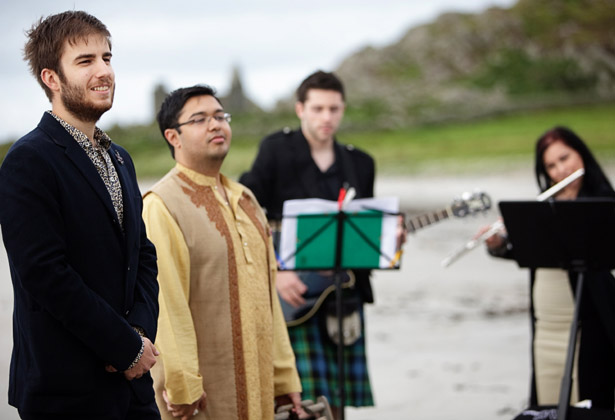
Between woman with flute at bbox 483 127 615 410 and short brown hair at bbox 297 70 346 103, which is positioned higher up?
short brown hair at bbox 297 70 346 103

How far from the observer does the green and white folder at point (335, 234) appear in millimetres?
3637

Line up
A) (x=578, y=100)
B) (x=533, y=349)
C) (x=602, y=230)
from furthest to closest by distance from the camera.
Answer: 1. (x=578, y=100)
2. (x=533, y=349)
3. (x=602, y=230)

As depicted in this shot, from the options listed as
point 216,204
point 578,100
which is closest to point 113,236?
point 216,204

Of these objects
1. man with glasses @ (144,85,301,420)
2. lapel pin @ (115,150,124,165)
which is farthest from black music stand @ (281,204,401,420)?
lapel pin @ (115,150,124,165)

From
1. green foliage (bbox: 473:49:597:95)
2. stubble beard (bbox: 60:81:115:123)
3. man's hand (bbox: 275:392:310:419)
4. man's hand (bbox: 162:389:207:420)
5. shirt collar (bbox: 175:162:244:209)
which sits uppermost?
green foliage (bbox: 473:49:597:95)

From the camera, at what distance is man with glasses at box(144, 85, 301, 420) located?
8.82 feet

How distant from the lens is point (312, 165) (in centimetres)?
425

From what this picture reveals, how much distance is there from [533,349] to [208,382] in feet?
6.71

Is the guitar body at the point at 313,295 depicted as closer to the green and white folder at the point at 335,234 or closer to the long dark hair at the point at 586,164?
the green and white folder at the point at 335,234

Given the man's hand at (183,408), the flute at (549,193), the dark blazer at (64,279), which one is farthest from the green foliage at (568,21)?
the dark blazer at (64,279)

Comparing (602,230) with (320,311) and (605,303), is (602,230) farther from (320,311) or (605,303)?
(320,311)

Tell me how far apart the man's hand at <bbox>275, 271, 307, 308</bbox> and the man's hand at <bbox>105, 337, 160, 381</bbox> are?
6.37 feet

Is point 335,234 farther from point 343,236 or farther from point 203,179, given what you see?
point 203,179

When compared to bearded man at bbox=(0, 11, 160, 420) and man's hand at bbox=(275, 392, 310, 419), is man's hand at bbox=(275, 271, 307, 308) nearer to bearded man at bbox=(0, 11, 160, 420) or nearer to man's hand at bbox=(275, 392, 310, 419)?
man's hand at bbox=(275, 392, 310, 419)
